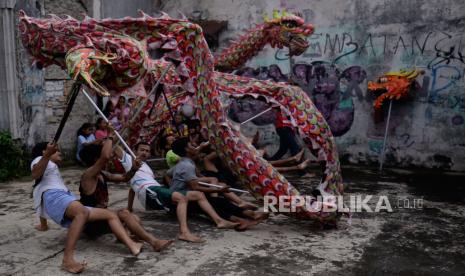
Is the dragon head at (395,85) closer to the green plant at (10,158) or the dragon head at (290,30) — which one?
the dragon head at (290,30)

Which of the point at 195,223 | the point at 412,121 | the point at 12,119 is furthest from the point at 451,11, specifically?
the point at 12,119

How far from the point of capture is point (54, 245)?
14.6 ft

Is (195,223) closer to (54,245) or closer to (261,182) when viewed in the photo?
(261,182)

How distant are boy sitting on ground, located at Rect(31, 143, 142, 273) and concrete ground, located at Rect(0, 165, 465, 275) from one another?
8.5 inches

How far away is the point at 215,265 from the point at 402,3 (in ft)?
24.6

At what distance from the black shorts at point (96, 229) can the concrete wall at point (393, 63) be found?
22.1 feet

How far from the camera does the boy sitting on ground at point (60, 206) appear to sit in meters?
3.97

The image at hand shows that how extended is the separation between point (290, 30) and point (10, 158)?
4.91 m

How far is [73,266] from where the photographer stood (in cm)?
377

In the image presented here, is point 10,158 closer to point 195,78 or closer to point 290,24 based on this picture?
point 195,78

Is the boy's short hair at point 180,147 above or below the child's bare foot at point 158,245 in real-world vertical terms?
above

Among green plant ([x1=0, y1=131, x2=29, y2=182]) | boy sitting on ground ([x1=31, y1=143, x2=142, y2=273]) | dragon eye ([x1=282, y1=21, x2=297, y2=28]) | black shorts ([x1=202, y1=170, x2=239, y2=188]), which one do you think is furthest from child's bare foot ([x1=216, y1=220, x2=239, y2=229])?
green plant ([x1=0, y1=131, x2=29, y2=182])

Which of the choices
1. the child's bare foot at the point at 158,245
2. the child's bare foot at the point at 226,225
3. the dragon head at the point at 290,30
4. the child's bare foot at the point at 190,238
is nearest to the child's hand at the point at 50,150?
the child's bare foot at the point at 158,245

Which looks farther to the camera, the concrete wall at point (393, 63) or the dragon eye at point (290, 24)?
the concrete wall at point (393, 63)
